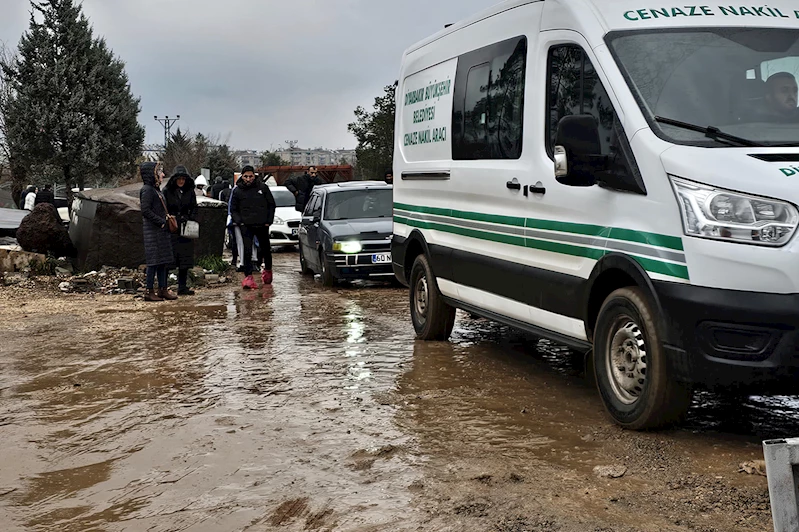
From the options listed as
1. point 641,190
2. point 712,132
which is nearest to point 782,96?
point 712,132

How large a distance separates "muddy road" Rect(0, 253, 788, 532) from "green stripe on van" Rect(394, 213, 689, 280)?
0.95 m

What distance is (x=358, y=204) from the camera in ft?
52.1

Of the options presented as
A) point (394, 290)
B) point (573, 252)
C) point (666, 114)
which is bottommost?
point (394, 290)

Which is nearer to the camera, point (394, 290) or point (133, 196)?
point (394, 290)

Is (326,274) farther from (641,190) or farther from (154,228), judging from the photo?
(641,190)

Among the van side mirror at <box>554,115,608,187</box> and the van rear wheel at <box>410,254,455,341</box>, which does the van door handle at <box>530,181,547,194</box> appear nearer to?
the van side mirror at <box>554,115,608,187</box>

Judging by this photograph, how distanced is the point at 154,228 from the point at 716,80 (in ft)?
29.2

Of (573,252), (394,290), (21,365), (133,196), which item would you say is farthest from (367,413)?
(133,196)

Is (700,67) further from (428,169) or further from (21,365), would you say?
(21,365)

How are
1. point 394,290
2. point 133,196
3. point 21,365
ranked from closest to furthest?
point 21,365 → point 394,290 → point 133,196

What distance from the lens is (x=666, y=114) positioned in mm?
5598

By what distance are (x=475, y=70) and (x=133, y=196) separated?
9.53m

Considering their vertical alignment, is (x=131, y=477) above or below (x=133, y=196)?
below

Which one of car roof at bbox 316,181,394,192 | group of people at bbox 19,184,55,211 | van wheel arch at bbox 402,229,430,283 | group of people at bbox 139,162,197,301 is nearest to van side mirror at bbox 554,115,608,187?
van wheel arch at bbox 402,229,430,283
